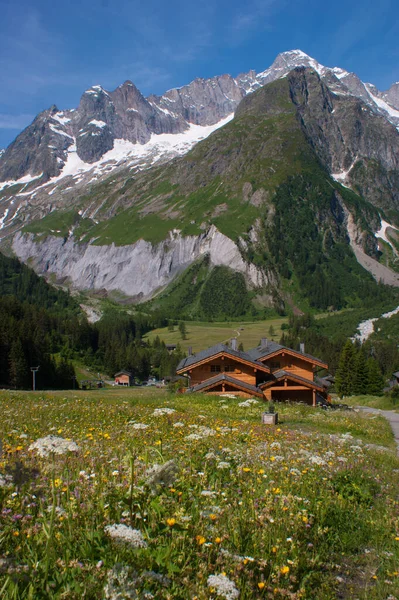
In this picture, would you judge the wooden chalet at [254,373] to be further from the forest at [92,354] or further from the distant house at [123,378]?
the distant house at [123,378]

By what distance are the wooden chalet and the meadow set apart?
113 ft

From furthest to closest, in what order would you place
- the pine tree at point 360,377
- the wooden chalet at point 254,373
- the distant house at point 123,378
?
the distant house at point 123,378 → the pine tree at point 360,377 → the wooden chalet at point 254,373

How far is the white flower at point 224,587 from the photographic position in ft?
15.1

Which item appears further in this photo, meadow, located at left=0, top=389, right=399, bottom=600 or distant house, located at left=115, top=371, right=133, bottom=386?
distant house, located at left=115, top=371, right=133, bottom=386

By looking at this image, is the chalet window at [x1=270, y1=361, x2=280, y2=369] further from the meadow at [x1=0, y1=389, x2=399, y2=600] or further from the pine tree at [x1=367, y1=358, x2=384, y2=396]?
the pine tree at [x1=367, y1=358, x2=384, y2=396]

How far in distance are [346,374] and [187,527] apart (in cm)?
9646

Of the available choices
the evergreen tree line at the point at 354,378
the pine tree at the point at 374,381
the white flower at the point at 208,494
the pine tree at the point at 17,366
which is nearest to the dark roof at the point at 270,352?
the pine tree at the point at 17,366

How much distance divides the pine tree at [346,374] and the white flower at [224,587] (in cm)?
9629

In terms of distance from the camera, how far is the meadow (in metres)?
Result: 4.68

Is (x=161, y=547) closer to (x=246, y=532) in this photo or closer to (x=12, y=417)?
(x=246, y=532)

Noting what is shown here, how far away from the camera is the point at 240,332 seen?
199625 millimetres

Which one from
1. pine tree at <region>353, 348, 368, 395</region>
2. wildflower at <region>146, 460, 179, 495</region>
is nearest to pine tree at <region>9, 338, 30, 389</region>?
pine tree at <region>353, 348, 368, 395</region>

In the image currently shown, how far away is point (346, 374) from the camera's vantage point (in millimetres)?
96312

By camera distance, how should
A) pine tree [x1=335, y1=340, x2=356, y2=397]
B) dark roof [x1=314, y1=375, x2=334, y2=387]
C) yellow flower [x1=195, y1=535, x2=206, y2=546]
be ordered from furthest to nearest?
pine tree [x1=335, y1=340, x2=356, y2=397] < dark roof [x1=314, y1=375, x2=334, y2=387] < yellow flower [x1=195, y1=535, x2=206, y2=546]
